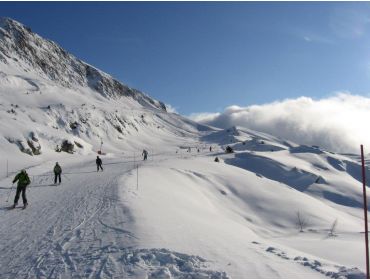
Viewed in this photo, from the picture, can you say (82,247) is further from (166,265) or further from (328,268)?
(328,268)

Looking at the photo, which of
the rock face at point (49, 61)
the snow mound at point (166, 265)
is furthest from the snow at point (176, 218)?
the rock face at point (49, 61)

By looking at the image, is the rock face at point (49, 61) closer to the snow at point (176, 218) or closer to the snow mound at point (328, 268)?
the snow at point (176, 218)

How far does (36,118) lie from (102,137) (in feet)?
59.1

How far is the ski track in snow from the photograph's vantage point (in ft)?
36.5

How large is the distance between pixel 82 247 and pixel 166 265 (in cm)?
311

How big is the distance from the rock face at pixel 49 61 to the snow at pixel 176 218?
7014 cm

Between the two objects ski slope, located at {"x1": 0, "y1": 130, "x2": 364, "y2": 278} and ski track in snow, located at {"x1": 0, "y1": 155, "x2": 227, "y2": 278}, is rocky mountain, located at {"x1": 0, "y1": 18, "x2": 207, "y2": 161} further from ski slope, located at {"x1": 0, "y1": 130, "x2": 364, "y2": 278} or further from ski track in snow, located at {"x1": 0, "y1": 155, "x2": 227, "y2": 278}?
ski track in snow, located at {"x1": 0, "y1": 155, "x2": 227, "y2": 278}

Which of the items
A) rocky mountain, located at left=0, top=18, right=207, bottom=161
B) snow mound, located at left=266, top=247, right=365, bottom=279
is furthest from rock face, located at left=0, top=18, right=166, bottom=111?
snow mound, located at left=266, top=247, right=365, bottom=279

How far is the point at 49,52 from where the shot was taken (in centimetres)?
16112

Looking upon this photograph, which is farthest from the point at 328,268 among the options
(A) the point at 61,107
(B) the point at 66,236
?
(A) the point at 61,107

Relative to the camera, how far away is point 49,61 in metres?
152

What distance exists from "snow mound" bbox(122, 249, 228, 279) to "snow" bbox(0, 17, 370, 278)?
3 centimetres

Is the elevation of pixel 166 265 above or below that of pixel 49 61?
below

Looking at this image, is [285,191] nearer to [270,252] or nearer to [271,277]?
[270,252]
